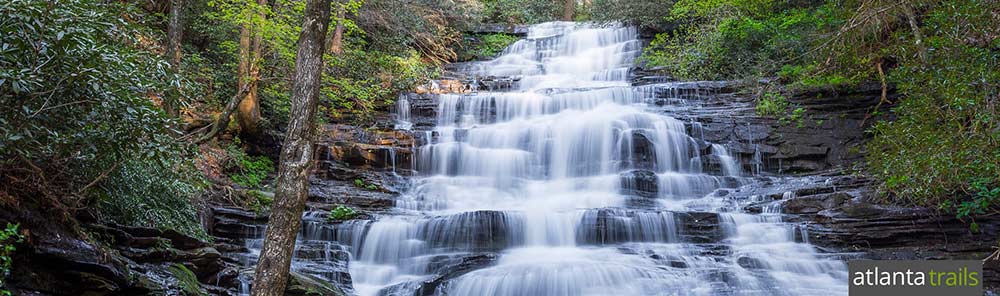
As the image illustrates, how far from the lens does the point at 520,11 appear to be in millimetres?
29766

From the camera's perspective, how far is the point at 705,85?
666 inches

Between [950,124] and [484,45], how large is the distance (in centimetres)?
1876

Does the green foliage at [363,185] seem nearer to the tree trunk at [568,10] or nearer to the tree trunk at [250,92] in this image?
the tree trunk at [250,92]

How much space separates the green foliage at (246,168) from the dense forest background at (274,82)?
2.1 inches

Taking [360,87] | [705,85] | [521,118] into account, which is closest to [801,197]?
[705,85]

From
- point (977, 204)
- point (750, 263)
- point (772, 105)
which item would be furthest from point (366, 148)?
point (977, 204)

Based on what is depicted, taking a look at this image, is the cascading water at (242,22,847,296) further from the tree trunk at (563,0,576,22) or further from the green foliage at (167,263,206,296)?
the tree trunk at (563,0,576,22)

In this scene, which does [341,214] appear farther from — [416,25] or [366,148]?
[416,25]

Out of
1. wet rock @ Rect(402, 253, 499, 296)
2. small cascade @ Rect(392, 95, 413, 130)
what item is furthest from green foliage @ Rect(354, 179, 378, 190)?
wet rock @ Rect(402, 253, 499, 296)

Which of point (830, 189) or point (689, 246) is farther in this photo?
point (830, 189)

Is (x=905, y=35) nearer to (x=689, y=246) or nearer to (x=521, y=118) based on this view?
(x=689, y=246)

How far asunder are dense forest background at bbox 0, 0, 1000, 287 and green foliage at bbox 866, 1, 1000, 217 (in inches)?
1.0

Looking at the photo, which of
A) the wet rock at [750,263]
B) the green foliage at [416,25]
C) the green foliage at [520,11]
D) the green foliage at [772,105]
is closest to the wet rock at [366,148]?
the green foliage at [416,25]

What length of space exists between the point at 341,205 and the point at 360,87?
15.6 feet
